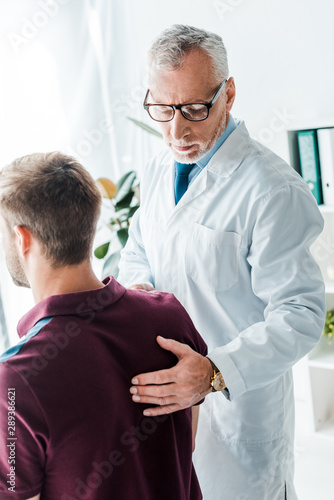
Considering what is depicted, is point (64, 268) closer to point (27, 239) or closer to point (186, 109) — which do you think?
point (27, 239)

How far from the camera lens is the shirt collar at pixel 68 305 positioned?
963 mm

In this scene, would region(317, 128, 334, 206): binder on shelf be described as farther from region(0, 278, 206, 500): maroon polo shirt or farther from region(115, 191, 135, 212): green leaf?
region(0, 278, 206, 500): maroon polo shirt

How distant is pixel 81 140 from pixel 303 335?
86.2 inches

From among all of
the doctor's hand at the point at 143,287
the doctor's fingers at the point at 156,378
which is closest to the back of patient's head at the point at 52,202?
the doctor's fingers at the point at 156,378

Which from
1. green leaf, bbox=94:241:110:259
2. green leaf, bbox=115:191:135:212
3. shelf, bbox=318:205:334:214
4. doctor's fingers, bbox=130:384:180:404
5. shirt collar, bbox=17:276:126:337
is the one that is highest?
shirt collar, bbox=17:276:126:337

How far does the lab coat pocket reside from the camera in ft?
4.59

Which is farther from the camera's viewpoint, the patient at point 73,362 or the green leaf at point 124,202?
the green leaf at point 124,202

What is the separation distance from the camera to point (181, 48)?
1324mm

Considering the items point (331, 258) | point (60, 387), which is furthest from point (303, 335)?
point (331, 258)

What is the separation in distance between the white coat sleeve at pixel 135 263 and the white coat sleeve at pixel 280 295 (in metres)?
0.33

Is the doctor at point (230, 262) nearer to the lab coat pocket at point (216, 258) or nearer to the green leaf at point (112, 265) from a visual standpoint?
the lab coat pocket at point (216, 258)

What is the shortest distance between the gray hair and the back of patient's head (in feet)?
1.37

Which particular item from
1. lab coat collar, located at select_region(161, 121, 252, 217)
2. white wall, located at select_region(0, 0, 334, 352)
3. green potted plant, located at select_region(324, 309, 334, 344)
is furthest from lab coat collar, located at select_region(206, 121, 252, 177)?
green potted plant, located at select_region(324, 309, 334, 344)

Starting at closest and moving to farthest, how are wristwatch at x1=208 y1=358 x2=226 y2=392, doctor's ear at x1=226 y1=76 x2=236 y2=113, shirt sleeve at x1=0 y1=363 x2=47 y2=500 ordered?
1. shirt sleeve at x1=0 y1=363 x2=47 y2=500
2. wristwatch at x1=208 y1=358 x2=226 y2=392
3. doctor's ear at x1=226 y1=76 x2=236 y2=113
